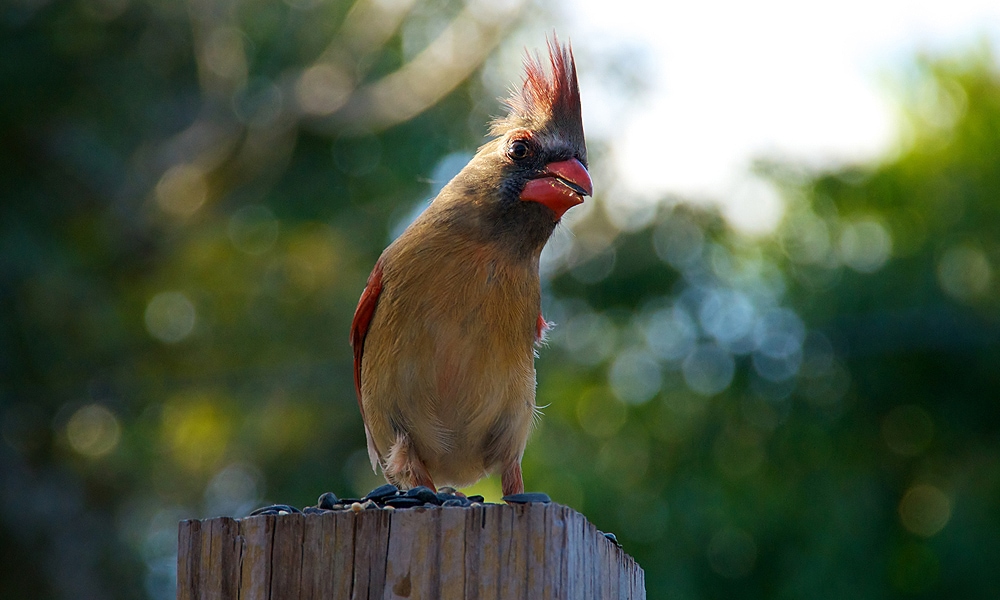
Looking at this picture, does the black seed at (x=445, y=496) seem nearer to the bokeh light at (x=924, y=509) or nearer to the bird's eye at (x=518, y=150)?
the bird's eye at (x=518, y=150)

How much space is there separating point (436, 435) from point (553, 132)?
1289 millimetres

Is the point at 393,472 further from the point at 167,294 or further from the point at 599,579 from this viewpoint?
the point at 167,294

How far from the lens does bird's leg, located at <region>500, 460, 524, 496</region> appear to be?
12.9ft

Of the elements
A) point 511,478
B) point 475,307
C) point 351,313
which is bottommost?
point 511,478

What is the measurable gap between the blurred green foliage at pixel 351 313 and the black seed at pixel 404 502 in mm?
6944

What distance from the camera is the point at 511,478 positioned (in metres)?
3.97

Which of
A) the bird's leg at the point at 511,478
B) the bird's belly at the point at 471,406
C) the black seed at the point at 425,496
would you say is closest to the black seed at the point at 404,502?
the black seed at the point at 425,496

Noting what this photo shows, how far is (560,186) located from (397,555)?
6.45ft

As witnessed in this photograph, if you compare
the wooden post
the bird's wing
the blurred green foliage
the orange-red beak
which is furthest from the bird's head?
the blurred green foliage

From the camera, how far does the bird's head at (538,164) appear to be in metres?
3.73

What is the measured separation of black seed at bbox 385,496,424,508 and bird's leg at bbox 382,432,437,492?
1.16m

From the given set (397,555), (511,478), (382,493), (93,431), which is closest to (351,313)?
(93,431)

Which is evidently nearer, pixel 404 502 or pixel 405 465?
pixel 404 502

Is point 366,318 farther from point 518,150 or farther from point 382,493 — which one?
point 382,493
